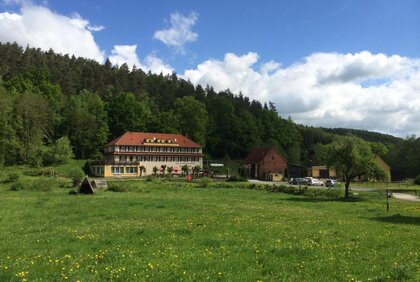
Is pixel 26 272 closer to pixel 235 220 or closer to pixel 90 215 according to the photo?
pixel 235 220

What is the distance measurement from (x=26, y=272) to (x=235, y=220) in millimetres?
13023

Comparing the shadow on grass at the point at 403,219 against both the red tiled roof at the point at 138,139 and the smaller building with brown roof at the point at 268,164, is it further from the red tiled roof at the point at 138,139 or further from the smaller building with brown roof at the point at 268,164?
→ the red tiled roof at the point at 138,139

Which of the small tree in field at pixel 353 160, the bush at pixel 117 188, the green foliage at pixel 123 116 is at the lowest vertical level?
the bush at pixel 117 188

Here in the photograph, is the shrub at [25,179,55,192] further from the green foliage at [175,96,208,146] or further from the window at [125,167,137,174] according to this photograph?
the green foliage at [175,96,208,146]

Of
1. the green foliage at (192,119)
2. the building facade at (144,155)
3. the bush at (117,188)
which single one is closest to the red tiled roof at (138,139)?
the building facade at (144,155)

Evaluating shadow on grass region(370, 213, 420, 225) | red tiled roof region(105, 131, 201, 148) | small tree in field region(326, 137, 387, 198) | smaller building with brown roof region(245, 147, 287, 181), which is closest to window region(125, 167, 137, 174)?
red tiled roof region(105, 131, 201, 148)

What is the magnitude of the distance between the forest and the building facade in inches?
460

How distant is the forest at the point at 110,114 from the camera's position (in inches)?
4039

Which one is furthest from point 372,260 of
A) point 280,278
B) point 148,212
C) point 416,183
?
point 416,183

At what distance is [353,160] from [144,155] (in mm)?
72386

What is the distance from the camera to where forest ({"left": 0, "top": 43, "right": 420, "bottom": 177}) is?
102581 millimetres

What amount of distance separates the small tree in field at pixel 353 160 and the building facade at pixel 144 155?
65.0 m

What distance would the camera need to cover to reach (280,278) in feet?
32.1

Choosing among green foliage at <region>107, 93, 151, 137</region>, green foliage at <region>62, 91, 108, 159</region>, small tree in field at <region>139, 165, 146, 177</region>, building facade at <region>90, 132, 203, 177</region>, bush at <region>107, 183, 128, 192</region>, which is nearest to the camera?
bush at <region>107, 183, 128, 192</region>
